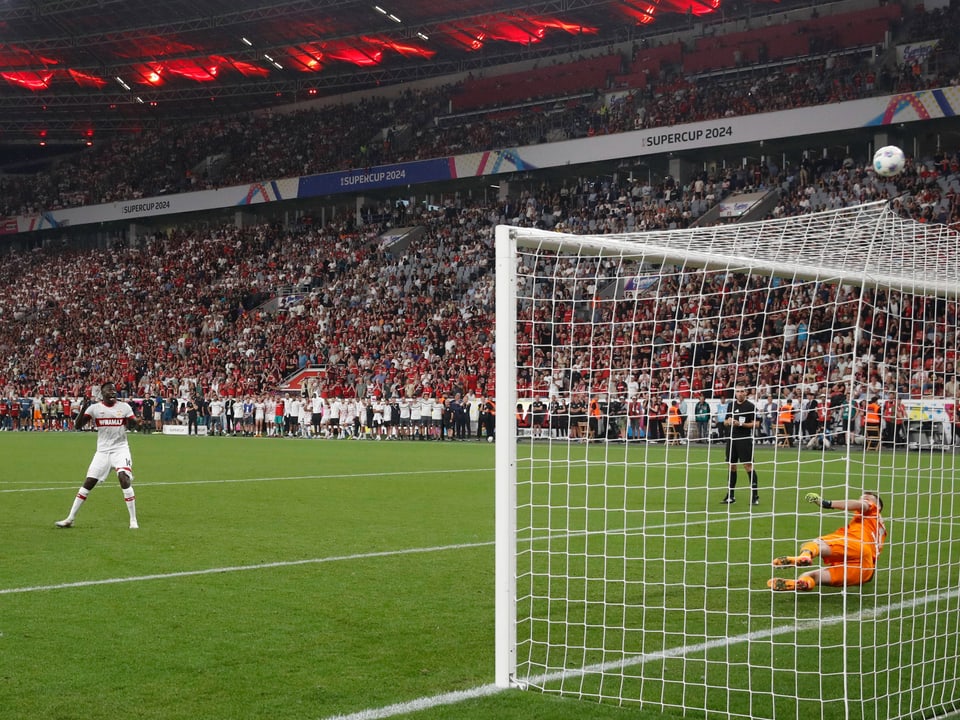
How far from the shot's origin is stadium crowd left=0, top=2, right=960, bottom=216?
37656mm

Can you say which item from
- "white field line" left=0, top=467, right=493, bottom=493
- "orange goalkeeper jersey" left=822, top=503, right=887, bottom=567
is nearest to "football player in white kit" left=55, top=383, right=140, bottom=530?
"white field line" left=0, top=467, right=493, bottom=493

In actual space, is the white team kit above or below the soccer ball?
below

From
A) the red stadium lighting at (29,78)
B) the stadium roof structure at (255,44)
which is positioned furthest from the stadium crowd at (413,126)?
the red stadium lighting at (29,78)

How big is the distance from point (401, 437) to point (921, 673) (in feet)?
93.9

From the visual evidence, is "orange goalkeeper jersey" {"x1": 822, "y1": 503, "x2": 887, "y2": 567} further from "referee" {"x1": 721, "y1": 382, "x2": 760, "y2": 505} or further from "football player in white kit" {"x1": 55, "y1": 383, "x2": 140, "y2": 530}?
"football player in white kit" {"x1": 55, "y1": 383, "x2": 140, "y2": 530}

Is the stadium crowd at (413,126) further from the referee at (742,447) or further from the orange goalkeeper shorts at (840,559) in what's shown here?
the orange goalkeeper shorts at (840,559)

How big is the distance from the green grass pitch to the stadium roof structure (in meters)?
32.7

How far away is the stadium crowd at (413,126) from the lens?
3766cm

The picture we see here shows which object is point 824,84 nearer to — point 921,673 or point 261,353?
point 261,353

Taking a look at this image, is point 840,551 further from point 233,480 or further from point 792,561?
point 233,480

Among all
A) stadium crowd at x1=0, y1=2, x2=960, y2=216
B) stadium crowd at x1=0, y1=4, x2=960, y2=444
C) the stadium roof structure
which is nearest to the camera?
stadium crowd at x1=0, y1=4, x2=960, y2=444

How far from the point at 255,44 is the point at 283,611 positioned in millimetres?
45111

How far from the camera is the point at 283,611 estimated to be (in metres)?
7.84

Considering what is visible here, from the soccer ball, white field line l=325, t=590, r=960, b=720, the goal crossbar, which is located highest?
the soccer ball
